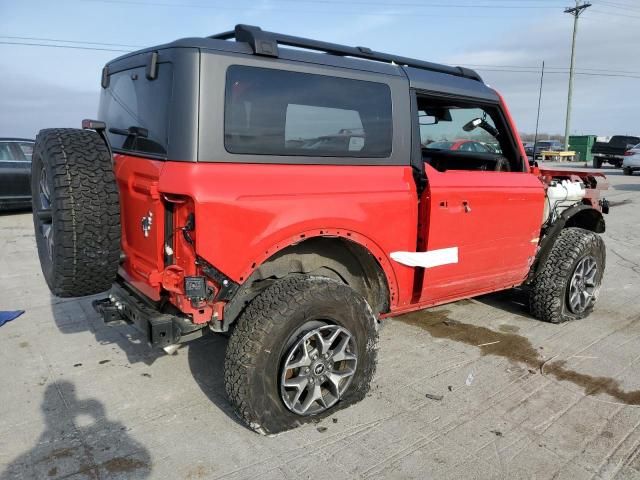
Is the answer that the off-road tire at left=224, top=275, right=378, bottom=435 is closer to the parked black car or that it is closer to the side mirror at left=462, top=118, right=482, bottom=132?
the side mirror at left=462, top=118, right=482, bottom=132

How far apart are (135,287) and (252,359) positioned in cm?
97

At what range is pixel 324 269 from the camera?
3307 millimetres

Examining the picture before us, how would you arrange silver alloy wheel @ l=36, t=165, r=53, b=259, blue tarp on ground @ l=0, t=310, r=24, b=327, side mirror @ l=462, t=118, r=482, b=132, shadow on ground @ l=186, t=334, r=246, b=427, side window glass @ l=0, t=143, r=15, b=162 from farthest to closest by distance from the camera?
side window glass @ l=0, t=143, r=15, b=162
blue tarp on ground @ l=0, t=310, r=24, b=327
side mirror @ l=462, t=118, r=482, b=132
shadow on ground @ l=186, t=334, r=246, b=427
silver alloy wheel @ l=36, t=165, r=53, b=259

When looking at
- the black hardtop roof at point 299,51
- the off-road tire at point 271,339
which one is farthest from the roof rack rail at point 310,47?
the off-road tire at point 271,339

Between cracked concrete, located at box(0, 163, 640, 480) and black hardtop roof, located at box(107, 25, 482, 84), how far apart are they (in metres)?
2.10

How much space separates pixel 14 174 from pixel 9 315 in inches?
255

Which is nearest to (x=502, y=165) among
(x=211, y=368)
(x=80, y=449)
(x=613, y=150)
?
(x=211, y=368)

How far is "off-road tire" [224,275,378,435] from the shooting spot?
2.67 meters

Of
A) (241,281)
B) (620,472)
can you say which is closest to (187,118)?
(241,281)

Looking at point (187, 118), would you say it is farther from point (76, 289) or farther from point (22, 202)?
point (22, 202)

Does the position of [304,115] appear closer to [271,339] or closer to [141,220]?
[141,220]

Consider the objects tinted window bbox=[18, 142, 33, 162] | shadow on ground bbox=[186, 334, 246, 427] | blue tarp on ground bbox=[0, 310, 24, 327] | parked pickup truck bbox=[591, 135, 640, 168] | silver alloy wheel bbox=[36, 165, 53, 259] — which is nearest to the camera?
silver alloy wheel bbox=[36, 165, 53, 259]

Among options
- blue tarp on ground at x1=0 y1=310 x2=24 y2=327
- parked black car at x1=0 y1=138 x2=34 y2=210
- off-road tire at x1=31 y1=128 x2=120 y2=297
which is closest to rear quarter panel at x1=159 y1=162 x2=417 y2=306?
off-road tire at x1=31 y1=128 x2=120 y2=297

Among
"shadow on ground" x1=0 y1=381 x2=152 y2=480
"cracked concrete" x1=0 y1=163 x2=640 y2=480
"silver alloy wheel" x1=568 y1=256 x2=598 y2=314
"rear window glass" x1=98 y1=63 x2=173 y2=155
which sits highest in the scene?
"rear window glass" x1=98 y1=63 x2=173 y2=155
